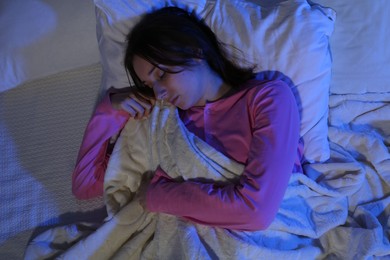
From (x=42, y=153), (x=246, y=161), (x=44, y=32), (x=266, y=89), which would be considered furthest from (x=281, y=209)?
(x=44, y=32)

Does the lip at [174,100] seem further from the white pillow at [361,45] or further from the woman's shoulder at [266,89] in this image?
the white pillow at [361,45]

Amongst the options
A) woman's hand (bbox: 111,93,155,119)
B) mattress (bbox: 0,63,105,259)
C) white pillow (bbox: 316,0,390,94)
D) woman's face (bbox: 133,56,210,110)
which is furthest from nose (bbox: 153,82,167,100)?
white pillow (bbox: 316,0,390,94)

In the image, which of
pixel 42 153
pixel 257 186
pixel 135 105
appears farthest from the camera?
pixel 42 153

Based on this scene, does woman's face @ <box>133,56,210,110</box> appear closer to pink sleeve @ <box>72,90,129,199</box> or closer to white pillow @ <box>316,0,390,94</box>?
pink sleeve @ <box>72,90,129,199</box>

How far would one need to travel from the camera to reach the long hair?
1.04 metres

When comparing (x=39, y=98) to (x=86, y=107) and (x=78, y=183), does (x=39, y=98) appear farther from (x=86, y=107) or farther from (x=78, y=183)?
(x=78, y=183)

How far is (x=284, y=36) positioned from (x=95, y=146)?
0.62 m

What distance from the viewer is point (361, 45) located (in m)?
1.23

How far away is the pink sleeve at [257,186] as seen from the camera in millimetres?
951

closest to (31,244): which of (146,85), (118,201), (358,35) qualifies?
(118,201)

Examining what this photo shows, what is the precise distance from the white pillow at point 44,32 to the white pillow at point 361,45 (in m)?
0.78

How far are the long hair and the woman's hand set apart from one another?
27mm

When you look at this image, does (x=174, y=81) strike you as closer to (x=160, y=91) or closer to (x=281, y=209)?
(x=160, y=91)

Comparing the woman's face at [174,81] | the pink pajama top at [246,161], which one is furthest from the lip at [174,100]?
the pink pajama top at [246,161]
